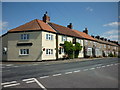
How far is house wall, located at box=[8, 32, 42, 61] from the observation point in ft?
91.9

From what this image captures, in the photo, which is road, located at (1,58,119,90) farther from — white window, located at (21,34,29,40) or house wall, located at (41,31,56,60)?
white window, located at (21,34,29,40)

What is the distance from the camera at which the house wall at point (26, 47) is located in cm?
2801

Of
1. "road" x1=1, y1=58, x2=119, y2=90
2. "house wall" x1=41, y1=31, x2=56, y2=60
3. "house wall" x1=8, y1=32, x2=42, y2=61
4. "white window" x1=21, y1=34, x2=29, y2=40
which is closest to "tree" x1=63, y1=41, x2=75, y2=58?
"house wall" x1=41, y1=31, x2=56, y2=60

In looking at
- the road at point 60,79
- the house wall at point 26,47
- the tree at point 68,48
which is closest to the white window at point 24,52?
the house wall at point 26,47

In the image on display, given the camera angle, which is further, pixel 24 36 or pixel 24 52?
pixel 24 36

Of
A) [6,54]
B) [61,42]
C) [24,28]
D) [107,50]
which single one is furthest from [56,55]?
[107,50]

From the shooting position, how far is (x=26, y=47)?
94.4ft

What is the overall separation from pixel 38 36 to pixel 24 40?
10.8 ft

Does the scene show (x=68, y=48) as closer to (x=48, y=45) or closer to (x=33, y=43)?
(x=48, y=45)

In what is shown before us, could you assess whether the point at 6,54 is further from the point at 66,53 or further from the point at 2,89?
the point at 2,89

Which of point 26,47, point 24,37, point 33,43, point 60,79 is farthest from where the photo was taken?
point 24,37

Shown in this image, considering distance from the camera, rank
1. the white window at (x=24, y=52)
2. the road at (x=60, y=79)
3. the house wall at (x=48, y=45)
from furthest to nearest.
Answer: the white window at (x=24, y=52), the house wall at (x=48, y=45), the road at (x=60, y=79)

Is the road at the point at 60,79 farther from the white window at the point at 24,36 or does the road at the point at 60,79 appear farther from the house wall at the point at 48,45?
the white window at the point at 24,36

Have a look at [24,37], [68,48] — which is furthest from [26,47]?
[68,48]
